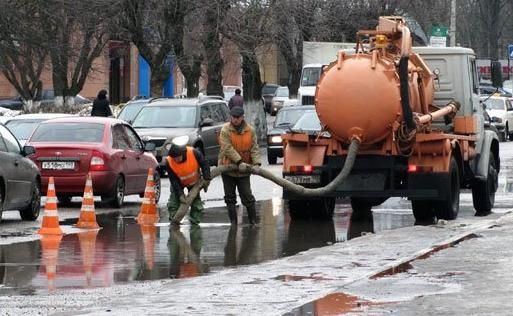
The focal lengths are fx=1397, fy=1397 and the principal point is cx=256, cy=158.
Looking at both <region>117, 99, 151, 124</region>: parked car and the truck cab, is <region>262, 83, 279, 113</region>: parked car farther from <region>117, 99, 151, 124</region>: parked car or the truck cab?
<region>117, 99, 151, 124</region>: parked car

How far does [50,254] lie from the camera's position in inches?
617

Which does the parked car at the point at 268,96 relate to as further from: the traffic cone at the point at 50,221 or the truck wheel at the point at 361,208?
the traffic cone at the point at 50,221

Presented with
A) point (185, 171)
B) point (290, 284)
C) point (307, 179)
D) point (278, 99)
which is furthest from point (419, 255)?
point (278, 99)

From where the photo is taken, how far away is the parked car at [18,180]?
19.5 m

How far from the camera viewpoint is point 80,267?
14.4 meters

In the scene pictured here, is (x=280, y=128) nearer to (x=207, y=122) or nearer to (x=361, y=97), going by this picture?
(x=207, y=122)

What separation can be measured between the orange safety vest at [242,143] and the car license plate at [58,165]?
418cm

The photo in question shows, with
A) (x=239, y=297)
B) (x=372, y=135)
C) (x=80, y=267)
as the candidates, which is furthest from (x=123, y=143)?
(x=239, y=297)

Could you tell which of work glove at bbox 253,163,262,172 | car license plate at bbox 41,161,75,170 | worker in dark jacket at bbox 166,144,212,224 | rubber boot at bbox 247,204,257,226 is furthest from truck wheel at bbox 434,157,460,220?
car license plate at bbox 41,161,75,170

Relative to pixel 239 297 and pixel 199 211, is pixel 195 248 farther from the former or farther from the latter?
pixel 239 297

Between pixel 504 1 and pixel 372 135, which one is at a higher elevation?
pixel 504 1

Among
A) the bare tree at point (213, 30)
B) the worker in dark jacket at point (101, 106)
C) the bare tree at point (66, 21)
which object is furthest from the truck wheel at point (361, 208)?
the bare tree at point (213, 30)

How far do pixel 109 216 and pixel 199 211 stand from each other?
2.48 metres

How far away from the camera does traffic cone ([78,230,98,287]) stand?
14.0 meters
